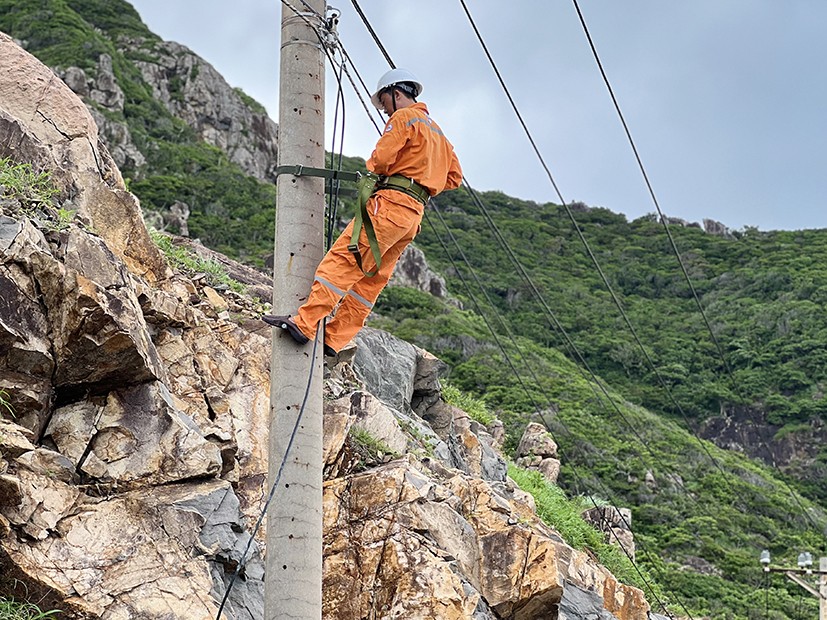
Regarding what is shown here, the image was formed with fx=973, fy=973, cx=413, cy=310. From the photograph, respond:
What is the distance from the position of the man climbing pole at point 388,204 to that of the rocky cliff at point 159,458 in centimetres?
226

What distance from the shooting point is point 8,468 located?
631 cm

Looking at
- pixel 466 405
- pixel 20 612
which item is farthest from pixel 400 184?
pixel 466 405

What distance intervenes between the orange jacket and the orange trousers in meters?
0.15

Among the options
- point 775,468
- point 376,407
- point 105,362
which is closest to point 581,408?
point 775,468

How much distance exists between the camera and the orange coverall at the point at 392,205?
17.7ft

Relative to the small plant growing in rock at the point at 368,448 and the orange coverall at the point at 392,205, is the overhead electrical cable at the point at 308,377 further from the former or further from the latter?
the small plant growing in rock at the point at 368,448

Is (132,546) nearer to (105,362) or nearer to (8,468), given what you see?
(8,468)

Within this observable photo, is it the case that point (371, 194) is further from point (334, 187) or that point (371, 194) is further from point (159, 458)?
point (159, 458)

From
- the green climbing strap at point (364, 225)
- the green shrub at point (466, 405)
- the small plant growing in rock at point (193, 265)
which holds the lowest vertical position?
the green climbing strap at point (364, 225)

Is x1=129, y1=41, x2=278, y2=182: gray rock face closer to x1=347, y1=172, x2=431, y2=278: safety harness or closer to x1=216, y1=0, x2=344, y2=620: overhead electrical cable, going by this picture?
x1=347, y1=172, x2=431, y2=278: safety harness

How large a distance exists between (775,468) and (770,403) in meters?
4.89

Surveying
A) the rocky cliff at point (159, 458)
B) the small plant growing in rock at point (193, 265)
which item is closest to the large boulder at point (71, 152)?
the rocky cliff at point (159, 458)

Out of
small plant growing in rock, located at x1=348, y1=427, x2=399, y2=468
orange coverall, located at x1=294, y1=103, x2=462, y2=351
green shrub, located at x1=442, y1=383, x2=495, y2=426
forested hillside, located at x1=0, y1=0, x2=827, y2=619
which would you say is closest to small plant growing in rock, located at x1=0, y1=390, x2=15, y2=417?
orange coverall, located at x1=294, y1=103, x2=462, y2=351

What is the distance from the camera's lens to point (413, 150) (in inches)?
221
